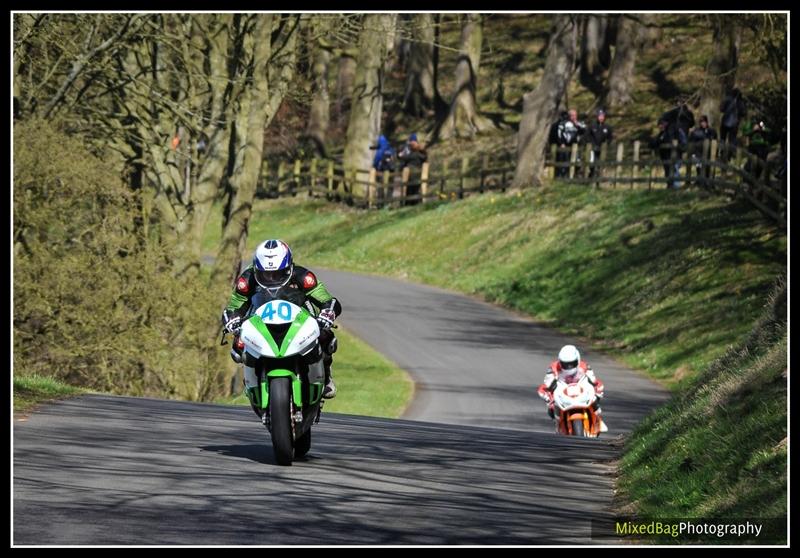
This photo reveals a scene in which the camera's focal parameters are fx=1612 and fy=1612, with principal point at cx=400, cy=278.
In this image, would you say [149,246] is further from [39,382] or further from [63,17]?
[39,382]

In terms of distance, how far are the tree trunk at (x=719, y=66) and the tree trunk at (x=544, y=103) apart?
393 centimetres

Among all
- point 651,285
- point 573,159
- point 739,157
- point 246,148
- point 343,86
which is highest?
point 343,86

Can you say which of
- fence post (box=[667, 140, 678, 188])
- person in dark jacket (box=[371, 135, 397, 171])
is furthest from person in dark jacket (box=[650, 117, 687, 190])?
person in dark jacket (box=[371, 135, 397, 171])

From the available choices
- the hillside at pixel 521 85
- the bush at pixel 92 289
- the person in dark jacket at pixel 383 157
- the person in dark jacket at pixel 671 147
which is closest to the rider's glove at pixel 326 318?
the bush at pixel 92 289

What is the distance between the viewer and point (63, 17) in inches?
1005

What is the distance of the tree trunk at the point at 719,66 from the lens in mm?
42116

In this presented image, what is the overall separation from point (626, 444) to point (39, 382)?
7.04m

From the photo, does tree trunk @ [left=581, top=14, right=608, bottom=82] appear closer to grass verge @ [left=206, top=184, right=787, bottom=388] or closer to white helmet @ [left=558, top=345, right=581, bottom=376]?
grass verge @ [left=206, top=184, right=787, bottom=388]

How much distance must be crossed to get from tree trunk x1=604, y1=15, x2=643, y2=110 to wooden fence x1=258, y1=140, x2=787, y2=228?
6064 millimetres

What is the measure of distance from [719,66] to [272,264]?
34.1 metres

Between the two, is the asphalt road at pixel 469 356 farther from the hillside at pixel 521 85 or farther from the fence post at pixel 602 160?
the hillside at pixel 521 85

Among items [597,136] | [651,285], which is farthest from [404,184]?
[651,285]

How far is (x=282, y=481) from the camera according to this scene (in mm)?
11328

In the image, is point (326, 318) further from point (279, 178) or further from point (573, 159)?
point (279, 178)
